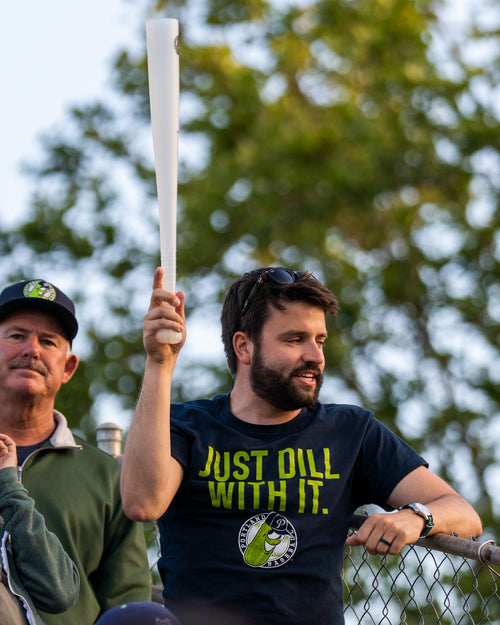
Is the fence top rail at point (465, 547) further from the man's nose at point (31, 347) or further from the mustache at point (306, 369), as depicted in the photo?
the man's nose at point (31, 347)

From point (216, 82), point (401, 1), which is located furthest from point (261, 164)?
point (401, 1)

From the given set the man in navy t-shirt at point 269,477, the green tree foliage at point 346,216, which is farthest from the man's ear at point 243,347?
the green tree foliage at point 346,216

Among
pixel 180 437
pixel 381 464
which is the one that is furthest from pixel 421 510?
pixel 180 437

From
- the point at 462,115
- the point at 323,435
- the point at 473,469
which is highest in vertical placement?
the point at 462,115

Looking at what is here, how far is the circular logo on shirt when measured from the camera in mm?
2818

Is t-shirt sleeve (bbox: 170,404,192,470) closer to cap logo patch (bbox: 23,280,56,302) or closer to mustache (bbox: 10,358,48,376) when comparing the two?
mustache (bbox: 10,358,48,376)

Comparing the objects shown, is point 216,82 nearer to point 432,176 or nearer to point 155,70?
point 432,176

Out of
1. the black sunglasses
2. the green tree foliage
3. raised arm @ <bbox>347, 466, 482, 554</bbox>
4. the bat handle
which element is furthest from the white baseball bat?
the green tree foliage

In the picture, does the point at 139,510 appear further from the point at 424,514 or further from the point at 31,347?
the point at 31,347

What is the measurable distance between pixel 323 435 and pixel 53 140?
12.9 meters

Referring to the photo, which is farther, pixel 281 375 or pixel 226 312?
pixel 226 312

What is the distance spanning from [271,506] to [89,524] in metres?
0.77

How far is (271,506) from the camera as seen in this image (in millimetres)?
2895

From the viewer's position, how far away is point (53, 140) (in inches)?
595
